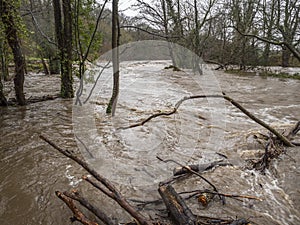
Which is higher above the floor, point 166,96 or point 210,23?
point 210,23

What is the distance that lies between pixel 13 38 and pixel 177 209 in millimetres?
5217

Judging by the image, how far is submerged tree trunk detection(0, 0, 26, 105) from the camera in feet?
14.3

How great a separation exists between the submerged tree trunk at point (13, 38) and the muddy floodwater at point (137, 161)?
577 mm

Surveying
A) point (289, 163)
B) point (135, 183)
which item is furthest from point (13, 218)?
point (289, 163)

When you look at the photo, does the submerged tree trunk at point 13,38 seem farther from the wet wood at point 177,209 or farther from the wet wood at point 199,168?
the wet wood at point 177,209

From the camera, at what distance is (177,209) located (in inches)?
66.4

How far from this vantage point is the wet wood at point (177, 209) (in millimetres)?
1591

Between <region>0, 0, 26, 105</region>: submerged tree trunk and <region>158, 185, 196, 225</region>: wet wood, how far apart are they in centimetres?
461

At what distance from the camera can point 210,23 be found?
15.8 metres

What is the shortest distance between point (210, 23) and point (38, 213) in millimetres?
16517

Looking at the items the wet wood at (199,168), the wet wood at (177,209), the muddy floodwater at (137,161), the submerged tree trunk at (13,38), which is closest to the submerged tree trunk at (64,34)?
the submerged tree trunk at (13,38)

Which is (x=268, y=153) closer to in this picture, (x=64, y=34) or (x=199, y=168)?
(x=199, y=168)

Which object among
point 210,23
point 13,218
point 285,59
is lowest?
point 13,218

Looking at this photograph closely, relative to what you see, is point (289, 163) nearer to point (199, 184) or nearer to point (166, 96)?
point (199, 184)
